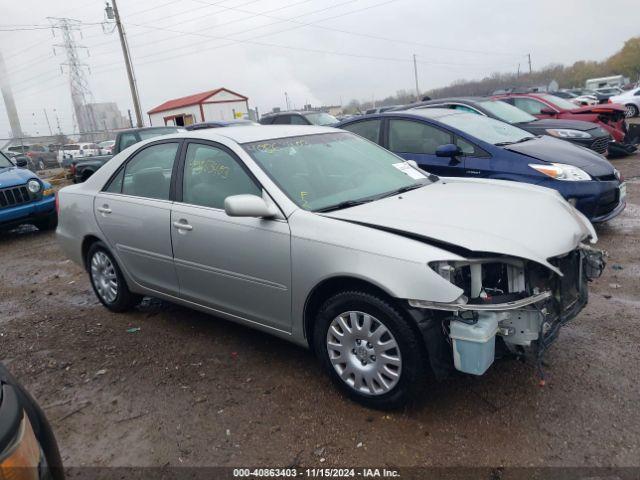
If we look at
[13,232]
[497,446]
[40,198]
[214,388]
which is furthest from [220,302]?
[13,232]

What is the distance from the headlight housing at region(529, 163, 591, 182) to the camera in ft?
17.9

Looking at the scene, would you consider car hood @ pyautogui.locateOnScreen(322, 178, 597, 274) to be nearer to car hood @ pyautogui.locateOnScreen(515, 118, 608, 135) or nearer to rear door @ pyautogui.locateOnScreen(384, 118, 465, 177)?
rear door @ pyautogui.locateOnScreen(384, 118, 465, 177)

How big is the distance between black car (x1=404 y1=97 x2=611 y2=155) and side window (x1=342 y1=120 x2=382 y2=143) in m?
2.43

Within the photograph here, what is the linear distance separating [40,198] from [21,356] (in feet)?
17.7

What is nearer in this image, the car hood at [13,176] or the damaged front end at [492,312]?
the damaged front end at [492,312]

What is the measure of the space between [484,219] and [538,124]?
7.18 meters

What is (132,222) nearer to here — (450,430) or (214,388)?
(214,388)

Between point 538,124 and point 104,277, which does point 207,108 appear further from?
point 104,277

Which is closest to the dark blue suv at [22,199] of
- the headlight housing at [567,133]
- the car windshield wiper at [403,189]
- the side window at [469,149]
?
the side window at [469,149]

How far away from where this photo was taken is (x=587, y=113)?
11.0 m

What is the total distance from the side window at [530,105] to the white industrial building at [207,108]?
2395 centimetres

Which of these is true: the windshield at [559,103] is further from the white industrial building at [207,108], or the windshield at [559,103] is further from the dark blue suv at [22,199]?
the white industrial building at [207,108]

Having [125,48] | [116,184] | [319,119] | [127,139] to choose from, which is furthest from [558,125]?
[125,48]

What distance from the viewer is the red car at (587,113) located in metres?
10.9
